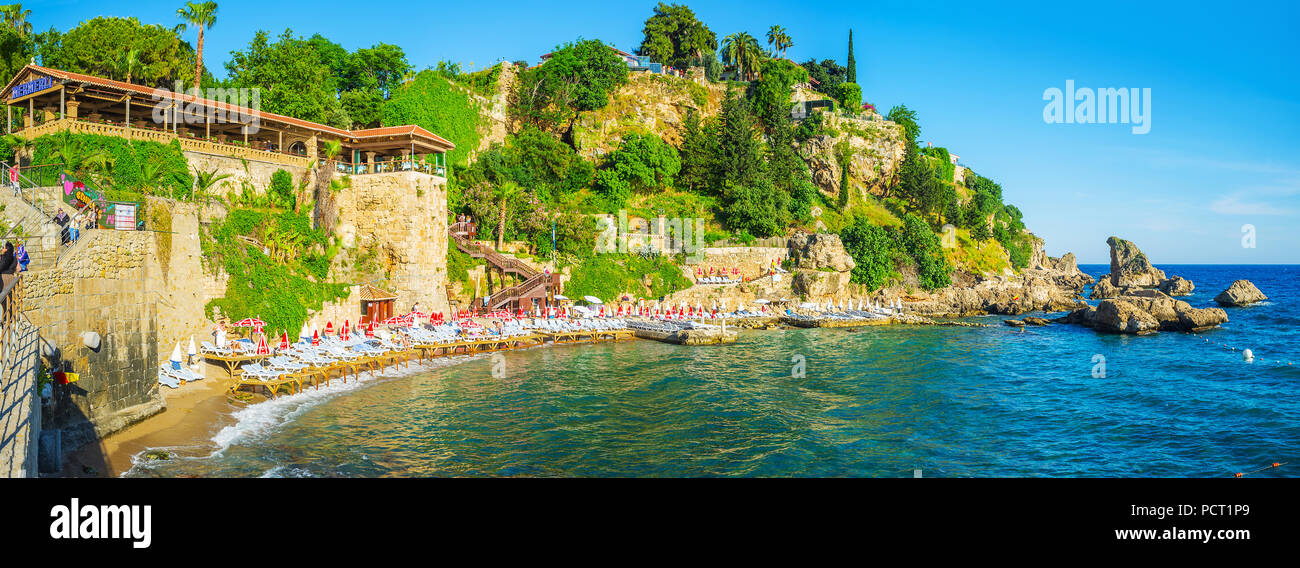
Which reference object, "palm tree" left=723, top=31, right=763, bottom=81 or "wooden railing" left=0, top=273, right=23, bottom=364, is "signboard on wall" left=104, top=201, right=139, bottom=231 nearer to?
"wooden railing" left=0, top=273, right=23, bottom=364

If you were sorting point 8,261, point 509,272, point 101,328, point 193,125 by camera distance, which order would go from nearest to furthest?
1. point 101,328
2. point 8,261
3. point 193,125
4. point 509,272

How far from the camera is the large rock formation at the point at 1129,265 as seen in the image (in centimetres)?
8000

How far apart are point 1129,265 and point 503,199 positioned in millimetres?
76127

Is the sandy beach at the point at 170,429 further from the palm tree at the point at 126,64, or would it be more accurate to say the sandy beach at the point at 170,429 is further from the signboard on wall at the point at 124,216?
the palm tree at the point at 126,64

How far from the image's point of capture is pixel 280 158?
31.3 meters

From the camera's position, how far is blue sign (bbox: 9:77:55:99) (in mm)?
25330

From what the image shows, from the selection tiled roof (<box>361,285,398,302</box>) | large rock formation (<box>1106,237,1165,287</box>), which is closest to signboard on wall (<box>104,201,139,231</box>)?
tiled roof (<box>361,285,398,302</box>)

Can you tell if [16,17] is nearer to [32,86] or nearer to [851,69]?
[32,86]

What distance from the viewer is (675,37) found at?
72.0 meters

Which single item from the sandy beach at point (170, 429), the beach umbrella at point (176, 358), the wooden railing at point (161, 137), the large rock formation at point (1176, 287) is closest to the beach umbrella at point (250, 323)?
the sandy beach at point (170, 429)

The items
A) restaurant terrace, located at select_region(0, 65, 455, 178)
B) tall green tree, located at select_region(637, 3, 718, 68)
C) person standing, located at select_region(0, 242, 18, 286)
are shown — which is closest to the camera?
person standing, located at select_region(0, 242, 18, 286)

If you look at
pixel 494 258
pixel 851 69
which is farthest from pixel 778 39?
pixel 494 258

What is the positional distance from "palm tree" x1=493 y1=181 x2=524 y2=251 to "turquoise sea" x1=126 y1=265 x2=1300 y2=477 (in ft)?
35.2
